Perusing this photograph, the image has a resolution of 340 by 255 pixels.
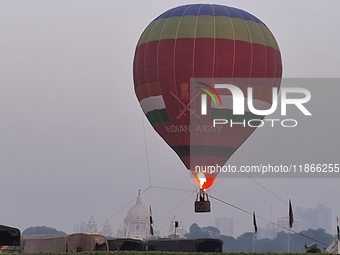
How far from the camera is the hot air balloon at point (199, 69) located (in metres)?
40.4

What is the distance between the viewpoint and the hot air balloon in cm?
4038

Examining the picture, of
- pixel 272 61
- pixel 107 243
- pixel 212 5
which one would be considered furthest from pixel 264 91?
pixel 107 243

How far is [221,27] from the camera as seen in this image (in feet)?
134

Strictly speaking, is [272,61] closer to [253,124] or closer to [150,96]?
[253,124]

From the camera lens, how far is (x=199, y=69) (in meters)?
40.3

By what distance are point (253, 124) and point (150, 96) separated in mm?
5296

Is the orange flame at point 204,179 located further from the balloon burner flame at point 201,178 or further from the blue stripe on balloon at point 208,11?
the blue stripe on balloon at point 208,11

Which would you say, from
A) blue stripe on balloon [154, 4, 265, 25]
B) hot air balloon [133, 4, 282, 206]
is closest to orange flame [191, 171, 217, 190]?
hot air balloon [133, 4, 282, 206]

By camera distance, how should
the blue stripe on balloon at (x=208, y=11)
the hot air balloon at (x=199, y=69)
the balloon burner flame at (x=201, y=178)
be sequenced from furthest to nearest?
the balloon burner flame at (x=201, y=178), the blue stripe on balloon at (x=208, y=11), the hot air balloon at (x=199, y=69)

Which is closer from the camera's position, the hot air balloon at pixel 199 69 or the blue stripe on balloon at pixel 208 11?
the hot air balloon at pixel 199 69

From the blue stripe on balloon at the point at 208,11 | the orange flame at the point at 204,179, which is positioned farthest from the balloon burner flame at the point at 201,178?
the blue stripe on balloon at the point at 208,11

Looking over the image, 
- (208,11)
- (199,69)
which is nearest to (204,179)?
(199,69)

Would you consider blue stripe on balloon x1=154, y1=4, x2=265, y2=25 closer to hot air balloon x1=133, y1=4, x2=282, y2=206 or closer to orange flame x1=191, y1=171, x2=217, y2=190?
hot air balloon x1=133, y1=4, x2=282, y2=206

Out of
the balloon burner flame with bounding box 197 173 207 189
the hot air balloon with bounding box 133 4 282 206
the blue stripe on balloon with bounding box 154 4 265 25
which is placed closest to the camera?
the hot air balloon with bounding box 133 4 282 206
